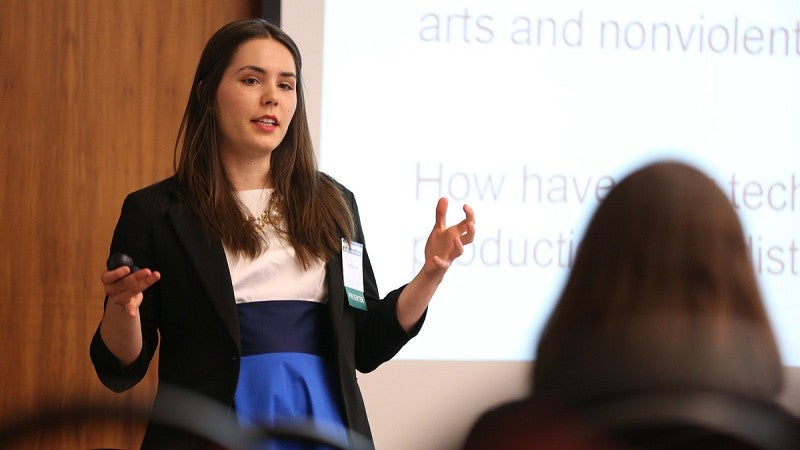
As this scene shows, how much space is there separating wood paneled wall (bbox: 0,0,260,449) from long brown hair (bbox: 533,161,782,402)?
8.52 feet

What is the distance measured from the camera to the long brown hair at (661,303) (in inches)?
34.9

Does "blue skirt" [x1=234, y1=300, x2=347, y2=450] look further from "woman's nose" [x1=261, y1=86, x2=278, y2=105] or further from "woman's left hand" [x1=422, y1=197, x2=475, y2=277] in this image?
"woman's nose" [x1=261, y1=86, x2=278, y2=105]

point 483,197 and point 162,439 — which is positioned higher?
point 483,197

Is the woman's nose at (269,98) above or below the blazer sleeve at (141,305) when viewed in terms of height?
above

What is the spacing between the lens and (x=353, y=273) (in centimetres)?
213

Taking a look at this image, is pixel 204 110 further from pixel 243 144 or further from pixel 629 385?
pixel 629 385

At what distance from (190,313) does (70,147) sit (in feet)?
5.44

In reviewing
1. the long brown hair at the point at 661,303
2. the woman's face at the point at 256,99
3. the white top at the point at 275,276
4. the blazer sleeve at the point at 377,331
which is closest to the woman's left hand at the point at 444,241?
the blazer sleeve at the point at 377,331

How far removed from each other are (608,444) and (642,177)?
1.28 ft

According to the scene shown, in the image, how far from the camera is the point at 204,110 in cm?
219

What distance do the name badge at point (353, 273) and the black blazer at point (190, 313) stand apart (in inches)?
0.6

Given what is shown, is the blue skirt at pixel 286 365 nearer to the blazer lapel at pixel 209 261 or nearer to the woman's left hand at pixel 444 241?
the blazer lapel at pixel 209 261

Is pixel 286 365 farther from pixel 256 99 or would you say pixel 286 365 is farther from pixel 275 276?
pixel 256 99

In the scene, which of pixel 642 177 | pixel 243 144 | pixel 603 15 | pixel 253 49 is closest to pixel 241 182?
pixel 243 144
